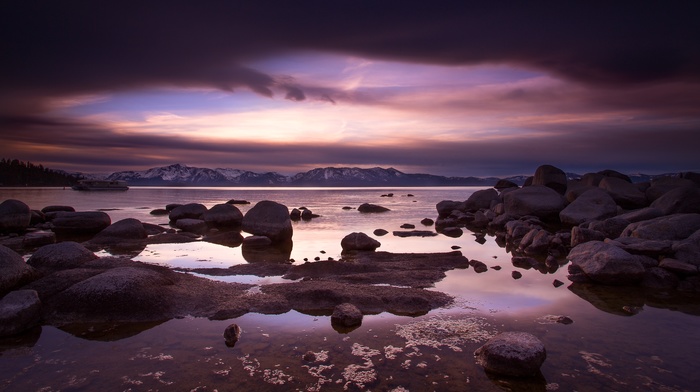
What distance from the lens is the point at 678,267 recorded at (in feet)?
39.9

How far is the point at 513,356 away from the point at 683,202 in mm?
19969

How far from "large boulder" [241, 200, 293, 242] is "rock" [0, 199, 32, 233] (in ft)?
47.6

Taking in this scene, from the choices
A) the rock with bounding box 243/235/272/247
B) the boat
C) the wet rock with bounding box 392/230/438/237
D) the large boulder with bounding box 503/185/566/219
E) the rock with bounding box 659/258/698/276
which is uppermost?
the large boulder with bounding box 503/185/566/219

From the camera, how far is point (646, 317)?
363 inches

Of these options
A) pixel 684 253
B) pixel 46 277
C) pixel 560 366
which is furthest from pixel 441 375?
pixel 684 253

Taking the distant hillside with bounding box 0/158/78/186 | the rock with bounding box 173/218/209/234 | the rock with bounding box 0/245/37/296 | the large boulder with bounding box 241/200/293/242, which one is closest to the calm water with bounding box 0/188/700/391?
the rock with bounding box 0/245/37/296

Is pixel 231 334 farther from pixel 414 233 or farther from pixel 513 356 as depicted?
pixel 414 233

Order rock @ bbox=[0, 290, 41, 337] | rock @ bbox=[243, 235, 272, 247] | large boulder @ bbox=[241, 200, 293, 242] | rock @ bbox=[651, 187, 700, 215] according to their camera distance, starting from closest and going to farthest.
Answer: rock @ bbox=[0, 290, 41, 337] → rock @ bbox=[243, 235, 272, 247] → rock @ bbox=[651, 187, 700, 215] → large boulder @ bbox=[241, 200, 293, 242]

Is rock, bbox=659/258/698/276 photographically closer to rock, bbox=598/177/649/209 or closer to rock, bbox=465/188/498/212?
rock, bbox=598/177/649/209

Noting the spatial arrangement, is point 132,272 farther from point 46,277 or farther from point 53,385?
point 53,385

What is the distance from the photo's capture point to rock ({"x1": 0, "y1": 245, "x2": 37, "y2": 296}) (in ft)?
31.4

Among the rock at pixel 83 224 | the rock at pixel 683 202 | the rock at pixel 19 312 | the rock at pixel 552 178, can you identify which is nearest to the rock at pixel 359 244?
the rock at pixel 19 312

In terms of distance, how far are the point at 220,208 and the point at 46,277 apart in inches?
730

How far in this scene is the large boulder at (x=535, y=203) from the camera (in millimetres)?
27453
